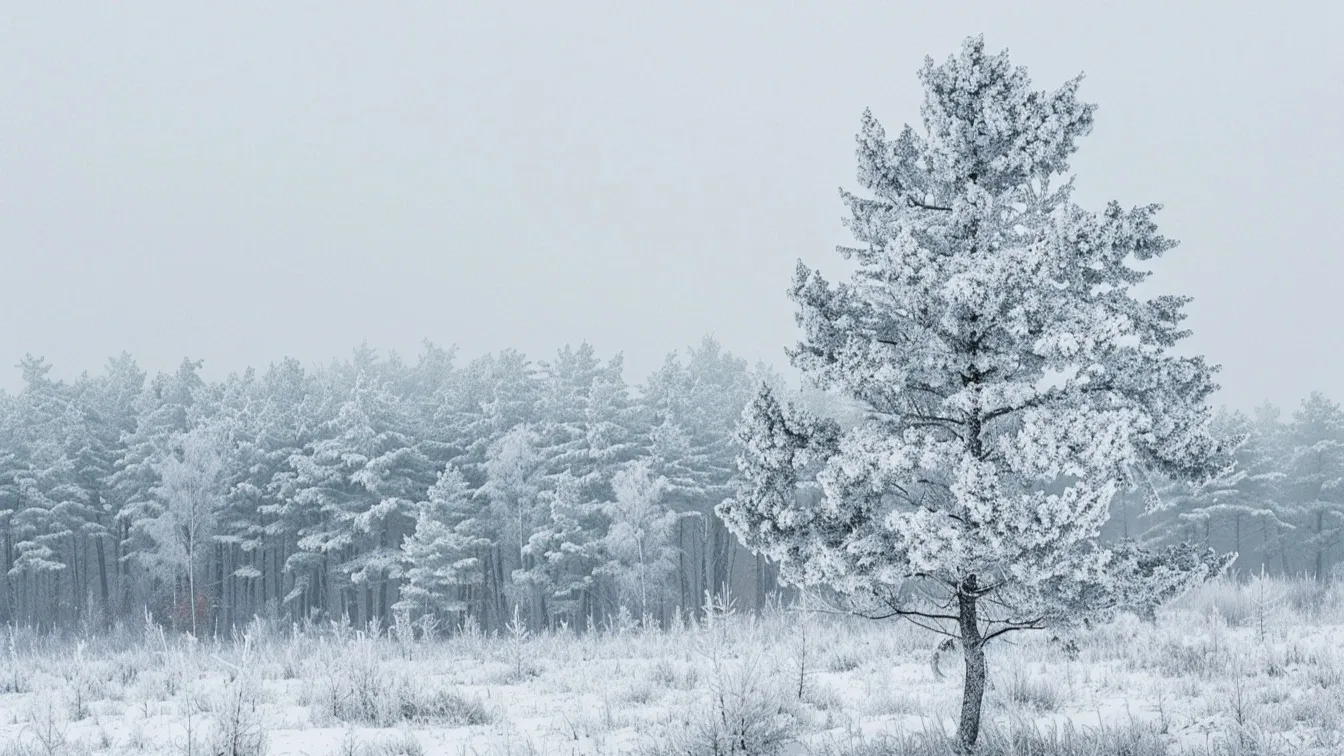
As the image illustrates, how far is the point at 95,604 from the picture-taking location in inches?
1786

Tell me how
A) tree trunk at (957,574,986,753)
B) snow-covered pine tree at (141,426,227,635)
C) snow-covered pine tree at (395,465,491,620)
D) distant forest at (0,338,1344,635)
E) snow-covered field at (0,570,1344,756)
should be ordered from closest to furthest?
1. tree trunk at (957,574,986,753)
2. snow-covered field at (0,570,1344,756)
3. snow-covered pine tree at (395,465,491,620)
4. snow-covered pine tree at (141,426,227,635)
5. distant forest at (0,338,1344,635)

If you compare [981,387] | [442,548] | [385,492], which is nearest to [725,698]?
[981,387]

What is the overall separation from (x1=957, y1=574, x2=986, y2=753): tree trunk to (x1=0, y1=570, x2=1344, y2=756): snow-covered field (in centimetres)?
24

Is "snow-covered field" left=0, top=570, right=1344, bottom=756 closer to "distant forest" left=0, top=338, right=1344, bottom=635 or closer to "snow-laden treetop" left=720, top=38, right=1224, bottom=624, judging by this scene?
"snow-laden treetop" left=720, top=38, right=1224, bottom=624

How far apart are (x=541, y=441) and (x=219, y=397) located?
813 inches

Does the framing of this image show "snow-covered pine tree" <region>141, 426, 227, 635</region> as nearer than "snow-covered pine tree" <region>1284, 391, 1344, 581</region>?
Yes

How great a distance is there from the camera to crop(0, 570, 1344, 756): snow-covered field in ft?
25.5

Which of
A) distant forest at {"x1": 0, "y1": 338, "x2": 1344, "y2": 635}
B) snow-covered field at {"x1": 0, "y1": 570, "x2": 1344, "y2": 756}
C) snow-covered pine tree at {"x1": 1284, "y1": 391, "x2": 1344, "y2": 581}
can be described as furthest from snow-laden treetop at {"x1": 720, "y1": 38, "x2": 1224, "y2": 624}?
snow-covered pine tree at {"x1": 1284, "y1": 391, "x2": 1344, "y2": 581}

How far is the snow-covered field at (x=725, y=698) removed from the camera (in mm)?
7773

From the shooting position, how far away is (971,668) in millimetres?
7559

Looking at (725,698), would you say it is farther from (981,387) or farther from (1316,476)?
(1316,476)

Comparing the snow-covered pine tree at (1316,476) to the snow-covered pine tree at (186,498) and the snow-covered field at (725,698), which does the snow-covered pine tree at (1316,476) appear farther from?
the snow-covered pine tree at (186,498)

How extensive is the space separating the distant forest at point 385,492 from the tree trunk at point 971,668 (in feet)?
92.8

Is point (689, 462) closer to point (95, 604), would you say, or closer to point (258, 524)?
point (258, 524)
